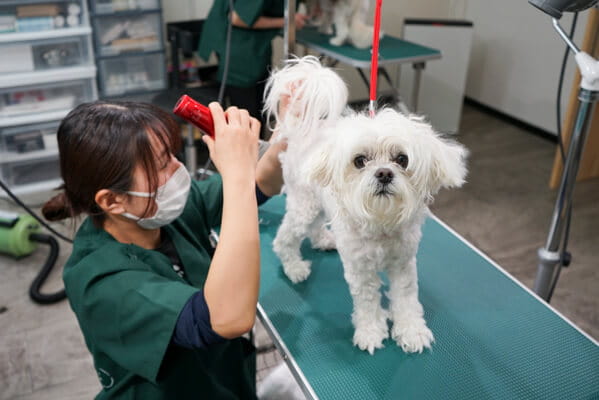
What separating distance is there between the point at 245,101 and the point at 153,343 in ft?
6.13

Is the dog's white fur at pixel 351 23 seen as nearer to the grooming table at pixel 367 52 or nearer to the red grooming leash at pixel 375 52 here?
the grooming table at pixel 367 52

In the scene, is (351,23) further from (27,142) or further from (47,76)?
(27,142)

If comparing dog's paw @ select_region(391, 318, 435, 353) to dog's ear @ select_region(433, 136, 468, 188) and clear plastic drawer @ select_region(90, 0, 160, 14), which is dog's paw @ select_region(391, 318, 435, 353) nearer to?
dog's ear @ select_region(433, 136, 468, 188)

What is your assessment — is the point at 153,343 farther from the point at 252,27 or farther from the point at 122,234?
the point at 252,27

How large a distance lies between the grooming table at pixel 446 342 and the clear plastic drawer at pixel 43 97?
1913mm

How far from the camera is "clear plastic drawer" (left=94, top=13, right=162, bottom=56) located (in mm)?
2709

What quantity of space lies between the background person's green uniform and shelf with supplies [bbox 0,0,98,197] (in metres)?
0.64

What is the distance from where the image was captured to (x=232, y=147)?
2.76 feet

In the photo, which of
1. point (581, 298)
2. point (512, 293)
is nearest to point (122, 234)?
point (512, 293)

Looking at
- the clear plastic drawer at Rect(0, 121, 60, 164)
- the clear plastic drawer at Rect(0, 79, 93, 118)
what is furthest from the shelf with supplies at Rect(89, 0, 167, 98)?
the clear plastic drawer at Rect(0, 121, 60, 164)

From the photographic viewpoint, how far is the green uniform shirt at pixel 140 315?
2.73 ft

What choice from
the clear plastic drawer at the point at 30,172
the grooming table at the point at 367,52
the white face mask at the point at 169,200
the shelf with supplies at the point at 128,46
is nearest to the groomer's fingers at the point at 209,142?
the white face mask at the point at 169,200

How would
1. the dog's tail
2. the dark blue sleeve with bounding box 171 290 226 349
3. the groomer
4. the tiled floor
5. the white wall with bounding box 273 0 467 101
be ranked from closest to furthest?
the dark blue sleeve with bounding box 171 290 226 349 < the dog's tail < the tiled floor < the groomer < the white wall with bounding box 273 0 467 101

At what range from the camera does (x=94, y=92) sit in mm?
2758
